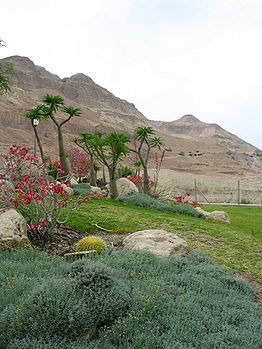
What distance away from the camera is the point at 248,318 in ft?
12.4

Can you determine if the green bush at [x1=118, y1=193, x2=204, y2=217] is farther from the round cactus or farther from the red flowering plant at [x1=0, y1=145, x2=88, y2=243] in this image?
the round cactus

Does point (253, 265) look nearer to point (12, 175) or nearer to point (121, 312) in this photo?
point (121, 312)

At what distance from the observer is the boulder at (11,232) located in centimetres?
505

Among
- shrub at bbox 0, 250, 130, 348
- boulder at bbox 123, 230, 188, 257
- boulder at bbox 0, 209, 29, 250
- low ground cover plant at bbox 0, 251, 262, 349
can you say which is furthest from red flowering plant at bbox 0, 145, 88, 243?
shrub at bbox 0, 250, 130, 348

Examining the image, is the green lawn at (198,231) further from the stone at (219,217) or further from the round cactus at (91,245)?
the round cactus at (91,245)

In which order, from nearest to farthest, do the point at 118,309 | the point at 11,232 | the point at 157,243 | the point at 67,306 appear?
the point at 67,306 → the point at 118,309 → the point at 11,232 → the point at 157,243

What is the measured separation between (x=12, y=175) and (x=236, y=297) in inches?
171

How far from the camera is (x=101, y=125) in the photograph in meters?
67.3

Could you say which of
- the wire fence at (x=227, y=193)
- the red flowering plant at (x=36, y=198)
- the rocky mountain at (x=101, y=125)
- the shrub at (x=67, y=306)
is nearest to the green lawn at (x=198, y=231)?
the red flowering plant at (x=36, y=198)

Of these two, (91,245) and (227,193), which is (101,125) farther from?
(91,245)

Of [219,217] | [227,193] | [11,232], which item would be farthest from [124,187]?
[227,193]

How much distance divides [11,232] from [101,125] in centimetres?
6301

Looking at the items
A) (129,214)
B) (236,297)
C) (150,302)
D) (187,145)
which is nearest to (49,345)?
(150,302)

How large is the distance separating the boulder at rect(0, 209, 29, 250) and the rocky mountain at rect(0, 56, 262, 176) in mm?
37999
